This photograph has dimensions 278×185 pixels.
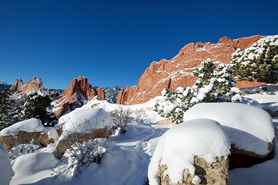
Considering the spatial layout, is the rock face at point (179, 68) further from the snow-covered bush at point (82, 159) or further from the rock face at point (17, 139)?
the snow-covered bush at point (82, 159)

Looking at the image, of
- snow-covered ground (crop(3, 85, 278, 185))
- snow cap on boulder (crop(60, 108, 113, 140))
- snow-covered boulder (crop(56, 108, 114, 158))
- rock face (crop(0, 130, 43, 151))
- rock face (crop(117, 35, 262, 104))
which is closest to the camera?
snow-covered ground (crop(3, 85, 278, 185))

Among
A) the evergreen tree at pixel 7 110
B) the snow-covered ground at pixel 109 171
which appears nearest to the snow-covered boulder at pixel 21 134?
the snow-covered ground at pixel 109 171

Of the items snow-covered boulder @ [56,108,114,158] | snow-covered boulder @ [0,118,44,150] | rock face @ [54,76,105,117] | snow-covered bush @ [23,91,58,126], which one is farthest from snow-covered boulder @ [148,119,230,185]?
rock face @ [54,76,105,117]

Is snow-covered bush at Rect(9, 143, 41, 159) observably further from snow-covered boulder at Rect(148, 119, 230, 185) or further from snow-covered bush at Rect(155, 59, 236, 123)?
snow-covered bush at Rect(155, 59, 236, 123)

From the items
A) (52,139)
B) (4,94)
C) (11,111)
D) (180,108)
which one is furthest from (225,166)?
(4,94)

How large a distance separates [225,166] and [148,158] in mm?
3497

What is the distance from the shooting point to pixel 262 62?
9578 millimetres

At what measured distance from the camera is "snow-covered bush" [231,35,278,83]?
9.04 meters

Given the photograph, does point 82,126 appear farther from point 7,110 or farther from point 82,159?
point 7,110

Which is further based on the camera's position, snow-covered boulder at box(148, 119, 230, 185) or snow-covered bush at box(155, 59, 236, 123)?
snow-covered bush at box(155, 59, 236, 123)

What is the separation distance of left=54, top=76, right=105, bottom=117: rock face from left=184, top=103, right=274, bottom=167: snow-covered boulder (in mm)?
57358

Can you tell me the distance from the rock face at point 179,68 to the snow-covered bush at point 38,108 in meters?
38.7

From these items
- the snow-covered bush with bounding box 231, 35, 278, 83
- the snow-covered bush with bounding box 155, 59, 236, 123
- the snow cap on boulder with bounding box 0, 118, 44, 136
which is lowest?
the snow cap on boulder with bounding box 0, 118, 44, 136

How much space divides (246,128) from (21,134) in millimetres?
11115
